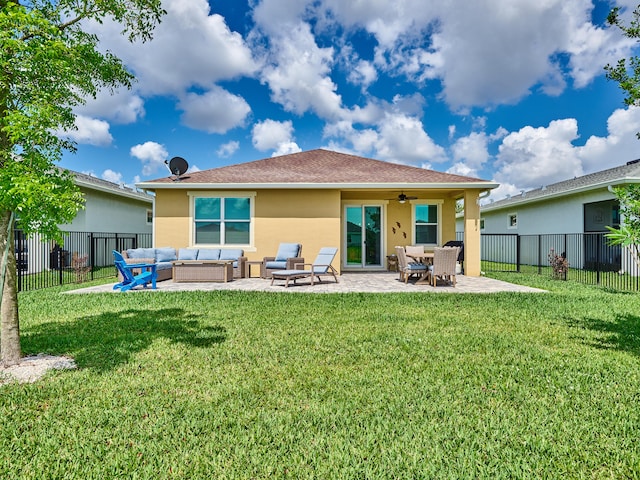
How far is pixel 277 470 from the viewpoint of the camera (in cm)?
200

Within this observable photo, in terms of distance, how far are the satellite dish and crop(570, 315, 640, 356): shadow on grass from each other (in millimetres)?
12106

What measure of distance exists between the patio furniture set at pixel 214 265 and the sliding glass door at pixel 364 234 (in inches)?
113

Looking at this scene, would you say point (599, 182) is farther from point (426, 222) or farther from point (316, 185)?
point (316, 185)

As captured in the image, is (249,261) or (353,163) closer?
(249,261)

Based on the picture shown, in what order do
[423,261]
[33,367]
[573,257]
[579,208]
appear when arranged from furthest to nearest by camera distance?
[573,257], [579,208], [423,261], [33,367]

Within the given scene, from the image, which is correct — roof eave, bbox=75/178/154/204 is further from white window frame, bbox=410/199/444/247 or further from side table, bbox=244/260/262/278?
white window frame, bbox=410/199/444/247

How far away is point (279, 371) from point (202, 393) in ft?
2.64

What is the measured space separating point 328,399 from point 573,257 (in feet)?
55.8

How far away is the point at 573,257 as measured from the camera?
1532 centimetres

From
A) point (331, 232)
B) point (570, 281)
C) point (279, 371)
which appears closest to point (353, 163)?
point (331, 232)

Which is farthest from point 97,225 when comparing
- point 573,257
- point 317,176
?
point 573,257

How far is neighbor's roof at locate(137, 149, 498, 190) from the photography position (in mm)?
11430

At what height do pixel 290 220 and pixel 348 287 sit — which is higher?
pixel 290 220

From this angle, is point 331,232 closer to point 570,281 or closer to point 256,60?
point 570,281
